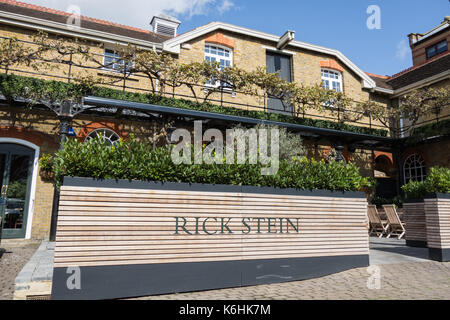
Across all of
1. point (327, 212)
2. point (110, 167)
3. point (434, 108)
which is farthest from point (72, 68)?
point (434, 108)

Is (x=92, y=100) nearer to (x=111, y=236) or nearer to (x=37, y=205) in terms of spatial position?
(x=37, y=205)

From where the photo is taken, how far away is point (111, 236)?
164 inches

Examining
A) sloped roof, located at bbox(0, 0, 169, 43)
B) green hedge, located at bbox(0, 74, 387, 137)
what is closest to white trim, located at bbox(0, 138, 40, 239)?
green hedge, located at bbox(0, 74, 387, 137)

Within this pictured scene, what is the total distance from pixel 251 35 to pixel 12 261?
13334 mm

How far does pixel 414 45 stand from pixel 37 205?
2713cm

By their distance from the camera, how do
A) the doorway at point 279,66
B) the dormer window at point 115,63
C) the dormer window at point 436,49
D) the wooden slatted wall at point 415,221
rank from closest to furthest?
the wooden slatted wall at point 415,221 → the dormer window at point 115,63 → the doorway at point 279,66 → the dormer window at point 436,49

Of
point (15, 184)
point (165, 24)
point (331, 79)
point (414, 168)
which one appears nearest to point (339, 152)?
point (414, 168)

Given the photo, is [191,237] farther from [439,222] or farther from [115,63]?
[115,63]

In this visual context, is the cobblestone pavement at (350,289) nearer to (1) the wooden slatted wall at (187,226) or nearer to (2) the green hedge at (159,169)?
(1) the wooden slatted wall at (187,226)

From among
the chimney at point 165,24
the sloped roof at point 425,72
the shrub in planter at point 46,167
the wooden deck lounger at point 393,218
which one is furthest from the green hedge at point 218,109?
the chimney at point 165,24

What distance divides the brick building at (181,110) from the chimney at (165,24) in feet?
0.19

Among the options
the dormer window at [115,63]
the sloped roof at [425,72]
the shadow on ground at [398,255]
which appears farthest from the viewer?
the sloped roof at [425,72]

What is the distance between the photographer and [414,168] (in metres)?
15.8

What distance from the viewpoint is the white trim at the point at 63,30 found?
11.6 meters
